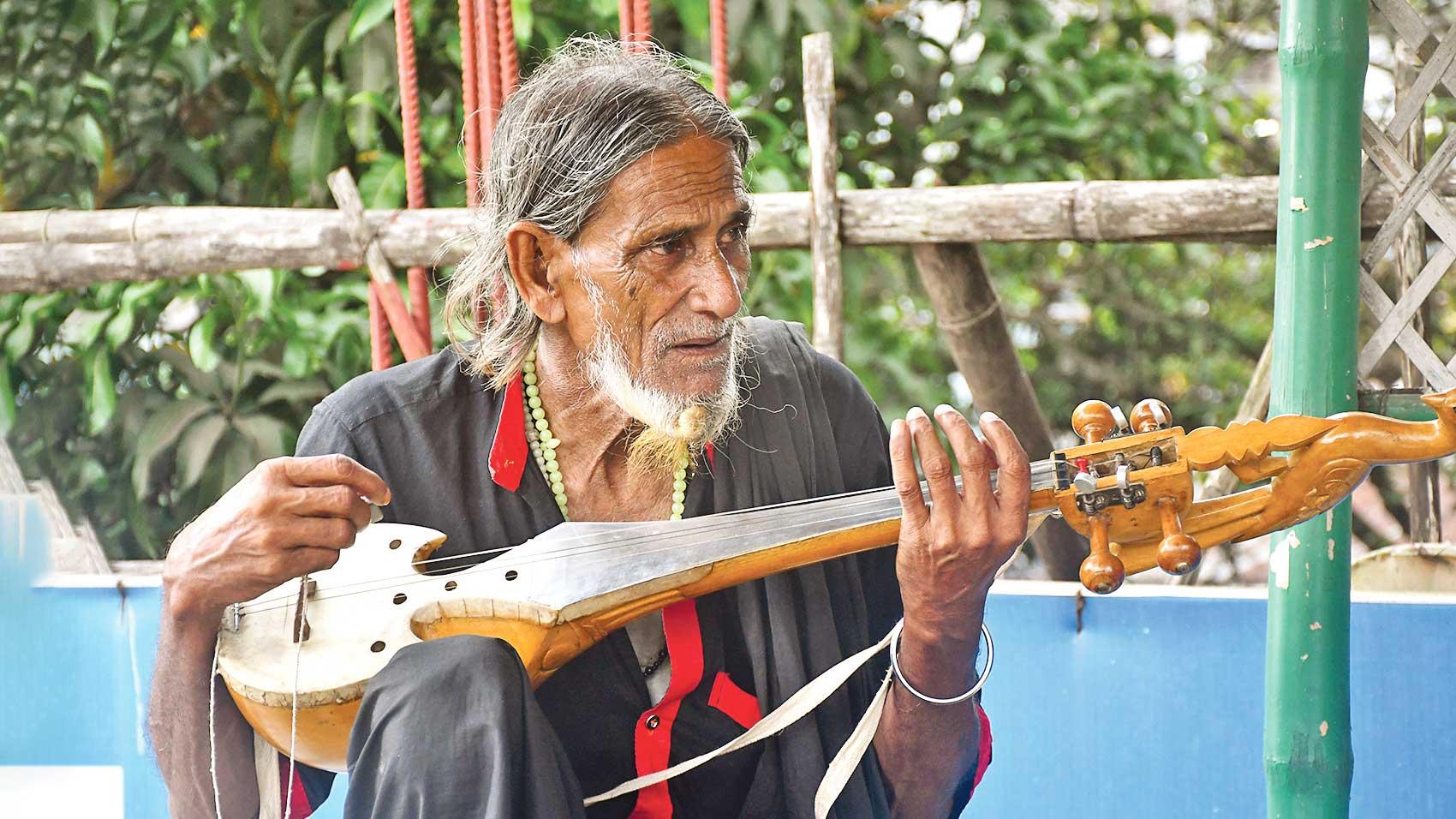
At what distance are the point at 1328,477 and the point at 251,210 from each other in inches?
104

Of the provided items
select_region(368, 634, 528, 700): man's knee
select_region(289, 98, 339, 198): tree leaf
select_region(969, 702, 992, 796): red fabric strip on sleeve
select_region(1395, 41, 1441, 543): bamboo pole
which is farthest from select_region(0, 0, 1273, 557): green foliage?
select_region(368, 634, 528, 700): man's knee

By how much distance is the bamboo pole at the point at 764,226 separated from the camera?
2957mm

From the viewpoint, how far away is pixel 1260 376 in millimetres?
3150

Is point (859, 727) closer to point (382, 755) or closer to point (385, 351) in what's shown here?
point (382, 755)

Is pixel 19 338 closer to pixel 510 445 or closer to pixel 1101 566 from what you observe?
pixel 510 445

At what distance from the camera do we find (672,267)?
6.35 ft

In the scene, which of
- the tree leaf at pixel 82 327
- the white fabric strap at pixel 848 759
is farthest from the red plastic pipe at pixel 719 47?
the tree leaf at pixel 82 327

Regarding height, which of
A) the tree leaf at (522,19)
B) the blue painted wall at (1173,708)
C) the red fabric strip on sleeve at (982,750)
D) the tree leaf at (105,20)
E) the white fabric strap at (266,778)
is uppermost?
the tree leaf at (105,20)

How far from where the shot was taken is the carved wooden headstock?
1.56m

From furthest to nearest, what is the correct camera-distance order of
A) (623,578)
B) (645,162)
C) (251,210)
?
(251,210), (645,162), (623,578)

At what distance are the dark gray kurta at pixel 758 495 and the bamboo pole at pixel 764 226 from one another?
65 centimetres

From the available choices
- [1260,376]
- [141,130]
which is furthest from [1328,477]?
[141,130]

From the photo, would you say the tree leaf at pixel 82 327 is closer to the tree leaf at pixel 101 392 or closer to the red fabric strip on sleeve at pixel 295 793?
the tree leaf at pixel 101 392

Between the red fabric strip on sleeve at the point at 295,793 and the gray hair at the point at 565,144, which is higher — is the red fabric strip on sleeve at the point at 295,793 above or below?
below
